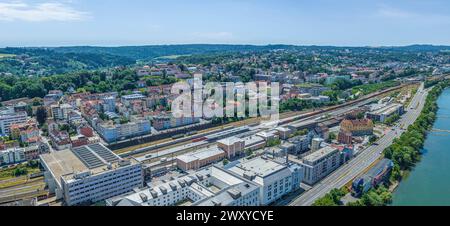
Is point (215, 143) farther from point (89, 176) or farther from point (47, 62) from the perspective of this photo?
point (47, 62)

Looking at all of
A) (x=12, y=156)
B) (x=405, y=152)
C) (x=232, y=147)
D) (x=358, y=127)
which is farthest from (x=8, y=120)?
(x=405, y=152)

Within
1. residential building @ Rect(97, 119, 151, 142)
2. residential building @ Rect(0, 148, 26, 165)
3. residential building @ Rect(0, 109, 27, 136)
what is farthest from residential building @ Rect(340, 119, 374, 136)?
residential building @ Rect(0, 109, 27, 136)

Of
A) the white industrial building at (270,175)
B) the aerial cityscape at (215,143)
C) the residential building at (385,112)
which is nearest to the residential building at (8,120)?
the aerial cityscape at (215,143)

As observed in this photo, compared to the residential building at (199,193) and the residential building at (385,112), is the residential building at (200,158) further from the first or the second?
the residential building at (385,112)
